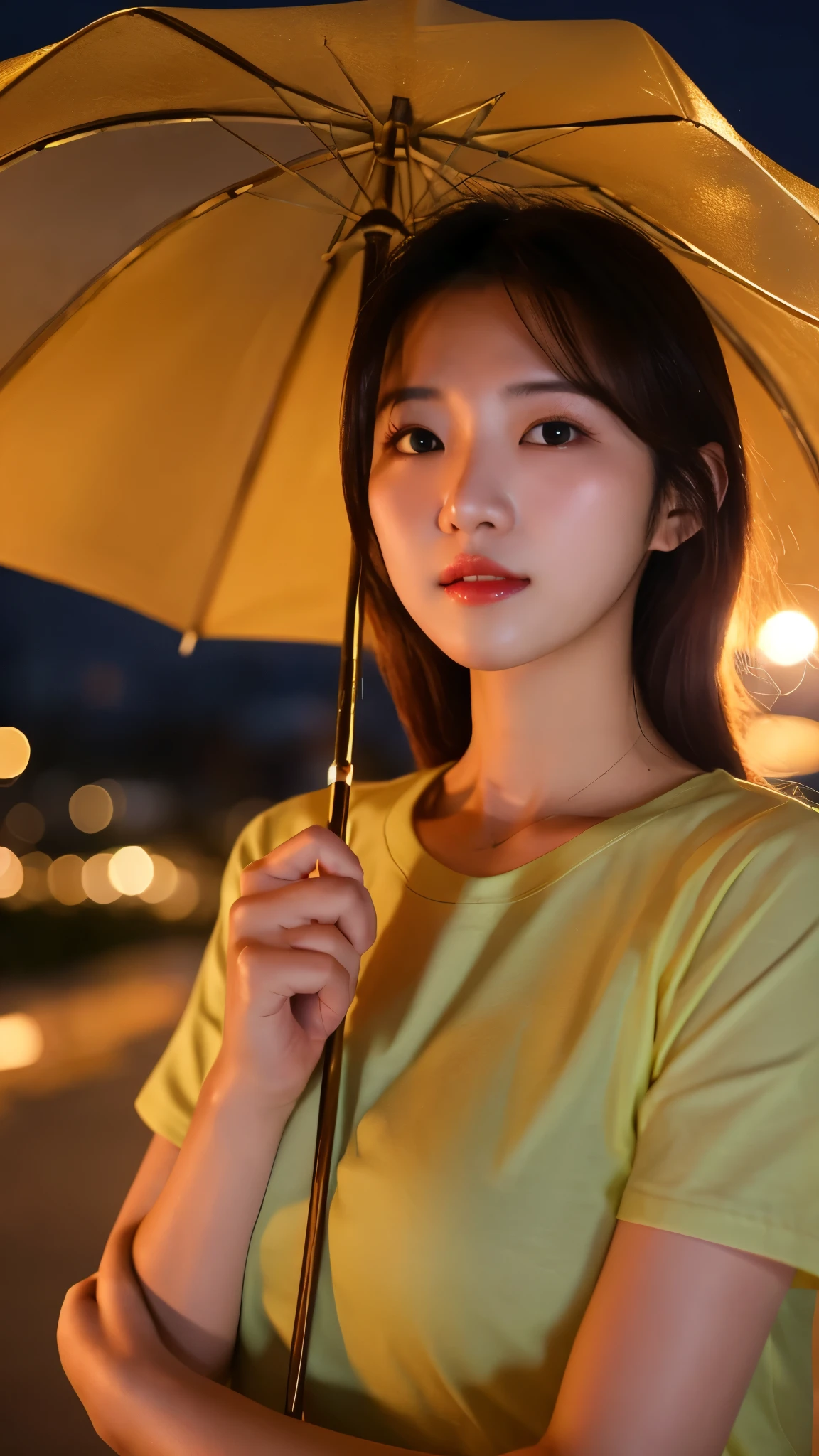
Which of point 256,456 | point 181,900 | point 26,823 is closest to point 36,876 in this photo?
point 26,823

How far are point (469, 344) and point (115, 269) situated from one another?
518 mm

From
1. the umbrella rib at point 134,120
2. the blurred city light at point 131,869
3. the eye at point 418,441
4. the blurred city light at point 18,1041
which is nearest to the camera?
the umbrella rib at point 134,120

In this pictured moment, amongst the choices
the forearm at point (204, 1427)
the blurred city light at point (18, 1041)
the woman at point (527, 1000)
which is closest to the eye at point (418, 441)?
the woman at point (527, 1000)

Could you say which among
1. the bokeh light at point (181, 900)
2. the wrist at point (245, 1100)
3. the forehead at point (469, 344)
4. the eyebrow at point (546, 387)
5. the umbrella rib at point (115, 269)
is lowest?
the bokeh light at point (181, 900)

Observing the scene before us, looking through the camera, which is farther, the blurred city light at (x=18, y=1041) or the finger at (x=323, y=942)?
the blurred city light at (x=18, y=1041)

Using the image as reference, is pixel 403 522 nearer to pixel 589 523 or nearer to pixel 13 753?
pixel 589 523

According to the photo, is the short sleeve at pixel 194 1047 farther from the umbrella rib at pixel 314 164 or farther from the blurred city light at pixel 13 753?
the blurred city light at pixel 13 753

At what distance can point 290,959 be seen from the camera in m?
1.12

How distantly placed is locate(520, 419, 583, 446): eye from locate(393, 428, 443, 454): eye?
0.12 meters

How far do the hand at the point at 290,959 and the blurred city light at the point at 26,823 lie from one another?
31.2 feet

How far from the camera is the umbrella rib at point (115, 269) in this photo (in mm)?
1467

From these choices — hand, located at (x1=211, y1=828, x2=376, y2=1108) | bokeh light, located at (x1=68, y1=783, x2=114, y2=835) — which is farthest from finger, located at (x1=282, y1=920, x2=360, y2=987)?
bokeh light, located at (x1=68, y1=783, x2=114, y2=835)

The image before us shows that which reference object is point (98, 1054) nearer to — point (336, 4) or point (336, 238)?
point (336, 238)

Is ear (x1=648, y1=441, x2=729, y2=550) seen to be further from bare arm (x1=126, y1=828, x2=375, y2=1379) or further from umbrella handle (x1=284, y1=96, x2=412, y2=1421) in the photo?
bare arm (x1=126, y1=828, x2=375, y2=1379)
